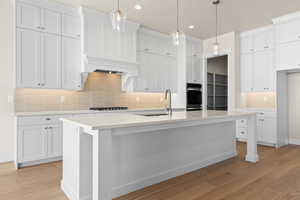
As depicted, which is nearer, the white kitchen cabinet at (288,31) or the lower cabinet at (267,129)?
the white kitchen cabinet at (288,31)

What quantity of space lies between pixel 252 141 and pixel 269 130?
1485 mm

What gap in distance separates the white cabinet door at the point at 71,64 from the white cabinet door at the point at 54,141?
856 mm

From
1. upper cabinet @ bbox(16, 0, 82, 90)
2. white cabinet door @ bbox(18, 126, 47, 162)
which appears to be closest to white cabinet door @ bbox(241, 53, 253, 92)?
upper cabinet @ bbox(16, 0, 82, 90)

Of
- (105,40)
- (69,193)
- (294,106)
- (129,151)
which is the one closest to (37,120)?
(69,193)

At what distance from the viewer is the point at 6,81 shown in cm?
347

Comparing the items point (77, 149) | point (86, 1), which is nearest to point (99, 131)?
point (77, 149)

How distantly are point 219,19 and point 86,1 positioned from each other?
9.55ft

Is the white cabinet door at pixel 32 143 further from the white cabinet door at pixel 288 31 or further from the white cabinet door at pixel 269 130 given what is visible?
the white cabinet door at pixel 288 31

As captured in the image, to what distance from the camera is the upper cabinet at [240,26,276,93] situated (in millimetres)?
4664

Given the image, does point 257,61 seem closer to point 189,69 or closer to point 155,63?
point 189,69

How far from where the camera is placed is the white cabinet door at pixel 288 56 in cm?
410

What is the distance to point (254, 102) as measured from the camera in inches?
211

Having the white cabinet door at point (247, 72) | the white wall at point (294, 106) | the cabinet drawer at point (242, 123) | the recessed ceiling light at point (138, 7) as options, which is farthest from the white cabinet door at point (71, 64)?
the white wall at point (294, 106)

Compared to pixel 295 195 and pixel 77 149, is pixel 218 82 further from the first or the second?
pixel 77 149
